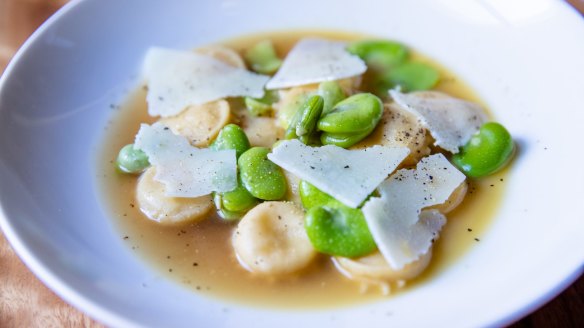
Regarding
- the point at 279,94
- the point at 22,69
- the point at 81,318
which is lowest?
the point at 81,318

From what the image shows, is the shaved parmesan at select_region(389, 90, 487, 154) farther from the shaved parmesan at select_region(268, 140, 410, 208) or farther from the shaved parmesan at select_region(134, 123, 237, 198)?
the shaved parmesan at select_region(134, 123, 237, 198)

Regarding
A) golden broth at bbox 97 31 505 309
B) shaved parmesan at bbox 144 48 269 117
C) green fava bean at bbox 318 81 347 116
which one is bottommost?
golden broth at bbox 97 31 505 309

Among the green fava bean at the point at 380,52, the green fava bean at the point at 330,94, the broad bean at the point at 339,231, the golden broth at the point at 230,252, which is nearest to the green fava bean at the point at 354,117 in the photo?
the green fava bean at the point at 330,94

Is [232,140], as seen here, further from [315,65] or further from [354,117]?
[315,65]

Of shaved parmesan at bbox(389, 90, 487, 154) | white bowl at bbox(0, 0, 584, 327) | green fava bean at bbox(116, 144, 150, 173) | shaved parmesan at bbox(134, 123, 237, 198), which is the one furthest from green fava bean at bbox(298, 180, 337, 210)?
green fava bean at bbox(116, 144, 150, 173)

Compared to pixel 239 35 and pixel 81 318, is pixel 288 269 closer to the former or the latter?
pixel 81 318

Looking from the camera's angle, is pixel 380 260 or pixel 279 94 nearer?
pixel 380 260

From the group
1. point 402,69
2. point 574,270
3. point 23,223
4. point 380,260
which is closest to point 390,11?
point 402,69
